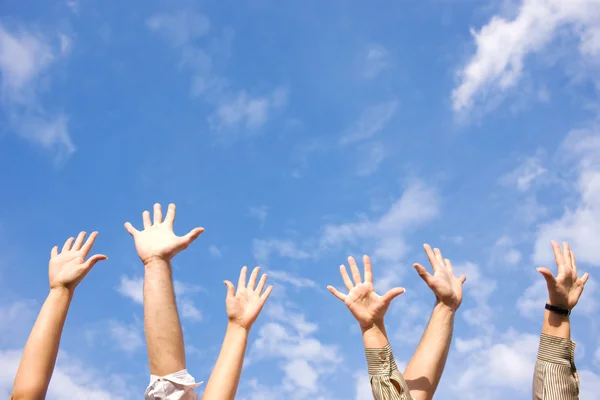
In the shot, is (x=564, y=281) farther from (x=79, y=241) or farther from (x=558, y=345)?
(x=79, y=241)

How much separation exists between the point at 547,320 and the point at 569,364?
48 centimetres

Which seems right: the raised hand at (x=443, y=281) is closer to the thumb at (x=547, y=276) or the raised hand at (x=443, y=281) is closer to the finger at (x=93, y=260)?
the thumb at (x=547, y=276)

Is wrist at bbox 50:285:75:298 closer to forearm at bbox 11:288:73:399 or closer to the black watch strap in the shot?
forearm at bbox 11:288:73:399

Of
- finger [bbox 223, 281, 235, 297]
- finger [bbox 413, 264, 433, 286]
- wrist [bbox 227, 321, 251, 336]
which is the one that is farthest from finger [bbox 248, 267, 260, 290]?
finger [bbox 413, 264, 433, 286]

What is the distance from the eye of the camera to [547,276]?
20.3ft

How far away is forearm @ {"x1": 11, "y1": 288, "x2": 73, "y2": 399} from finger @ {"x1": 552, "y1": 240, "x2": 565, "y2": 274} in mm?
5102

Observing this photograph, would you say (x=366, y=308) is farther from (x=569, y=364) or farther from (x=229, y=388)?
(x=569, y=364)

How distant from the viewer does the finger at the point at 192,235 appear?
6657mm

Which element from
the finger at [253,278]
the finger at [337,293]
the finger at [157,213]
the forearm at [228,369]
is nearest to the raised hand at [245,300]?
the finger at [253,278]

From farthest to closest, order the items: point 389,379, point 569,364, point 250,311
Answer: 1. point 250,311
2. point 569,364
3. point 389,379

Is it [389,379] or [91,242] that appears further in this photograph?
[91,242]

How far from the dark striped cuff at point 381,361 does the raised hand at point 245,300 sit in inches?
53.7

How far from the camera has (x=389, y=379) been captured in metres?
5.40

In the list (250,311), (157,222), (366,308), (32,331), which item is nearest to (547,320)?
(366,308)
